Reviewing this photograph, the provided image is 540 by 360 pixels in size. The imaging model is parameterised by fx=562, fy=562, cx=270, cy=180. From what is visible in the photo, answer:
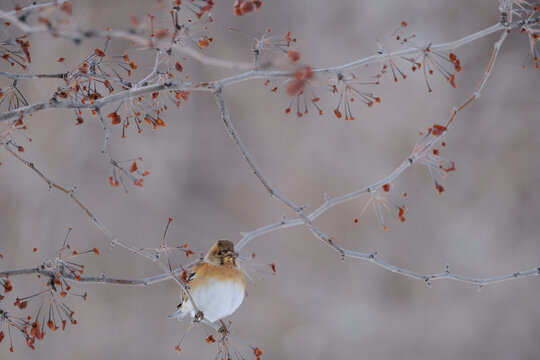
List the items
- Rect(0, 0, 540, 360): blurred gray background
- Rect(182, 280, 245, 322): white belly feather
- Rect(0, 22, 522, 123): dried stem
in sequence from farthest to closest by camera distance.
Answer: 1. Rect(0, 0, 540, 360): blurred gray background
2. Rect(182, 280, 245, 322): white belly feather
3. Rect(0, 22, 522, 123): dried stem

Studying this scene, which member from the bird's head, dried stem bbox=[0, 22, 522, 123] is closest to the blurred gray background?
the bird's head

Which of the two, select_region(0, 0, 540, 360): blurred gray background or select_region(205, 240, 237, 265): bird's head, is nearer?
select_region(205, 240, 237, 265): bird's head

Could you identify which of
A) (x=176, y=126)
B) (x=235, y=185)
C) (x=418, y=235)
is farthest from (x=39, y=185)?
(x=418, y=235)

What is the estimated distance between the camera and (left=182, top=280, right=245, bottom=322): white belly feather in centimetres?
159

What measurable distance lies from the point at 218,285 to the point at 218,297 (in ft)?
0.11

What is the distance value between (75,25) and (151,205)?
164 inches

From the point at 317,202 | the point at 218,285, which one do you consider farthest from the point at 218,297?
the point at 317,202

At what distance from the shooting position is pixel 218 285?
1.60 meters

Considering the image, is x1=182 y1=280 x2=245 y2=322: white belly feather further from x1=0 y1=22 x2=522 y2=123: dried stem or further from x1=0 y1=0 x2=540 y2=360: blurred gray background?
x1=0 y1=0 x2=540 y2=360: blurred gray background

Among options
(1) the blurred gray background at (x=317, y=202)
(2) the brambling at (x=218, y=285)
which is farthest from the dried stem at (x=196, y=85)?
(1) the blurred gray background at (x=317, y=202)

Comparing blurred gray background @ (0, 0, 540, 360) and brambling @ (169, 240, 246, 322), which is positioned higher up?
blurred gray background @ (0, 0, 540, 360)

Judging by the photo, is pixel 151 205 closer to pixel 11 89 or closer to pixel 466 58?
pixel 466 58

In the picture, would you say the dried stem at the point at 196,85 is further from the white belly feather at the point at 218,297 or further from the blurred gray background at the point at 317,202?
the blurred gray background at the point at 317,202

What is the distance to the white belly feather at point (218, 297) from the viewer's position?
5.22 feet
